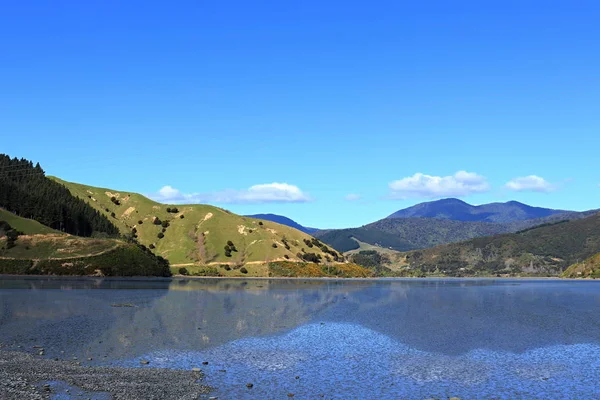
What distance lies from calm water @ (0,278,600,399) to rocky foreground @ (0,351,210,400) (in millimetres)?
2401

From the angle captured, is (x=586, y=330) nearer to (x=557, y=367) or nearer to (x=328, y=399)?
(x=557, y=367)

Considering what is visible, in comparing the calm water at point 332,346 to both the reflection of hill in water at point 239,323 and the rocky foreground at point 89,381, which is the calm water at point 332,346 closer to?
→ the reflection of hill in water at point 239,323

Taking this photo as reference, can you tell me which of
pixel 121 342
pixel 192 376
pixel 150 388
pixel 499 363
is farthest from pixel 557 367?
pixel 121 342

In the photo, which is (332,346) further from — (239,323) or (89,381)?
(89,381)

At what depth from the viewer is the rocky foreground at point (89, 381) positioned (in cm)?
3319

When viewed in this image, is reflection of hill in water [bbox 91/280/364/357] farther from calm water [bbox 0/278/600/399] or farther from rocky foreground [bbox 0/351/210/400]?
rocky foreground [bbox 0/351/210/400]

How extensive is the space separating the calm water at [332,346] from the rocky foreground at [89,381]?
2.40m

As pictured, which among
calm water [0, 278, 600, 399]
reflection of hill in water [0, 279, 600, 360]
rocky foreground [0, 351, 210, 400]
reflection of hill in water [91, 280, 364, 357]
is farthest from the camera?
reflection of hill in water [0, 279, 600, 360]

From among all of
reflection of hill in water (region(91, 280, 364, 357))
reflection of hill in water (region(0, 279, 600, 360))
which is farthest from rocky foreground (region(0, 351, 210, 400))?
reflection of hill in water (region(91, 280, 364, 357))

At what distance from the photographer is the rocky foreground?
33188 millimetres

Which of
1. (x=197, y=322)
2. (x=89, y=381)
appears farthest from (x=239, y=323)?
(x=89, y=381)

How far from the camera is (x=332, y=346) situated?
183ft

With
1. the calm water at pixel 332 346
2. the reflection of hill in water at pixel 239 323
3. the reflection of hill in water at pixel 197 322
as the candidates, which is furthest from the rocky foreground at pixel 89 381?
the reflection of hill in water at pixel 197 322

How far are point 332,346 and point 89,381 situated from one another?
85.9ft
